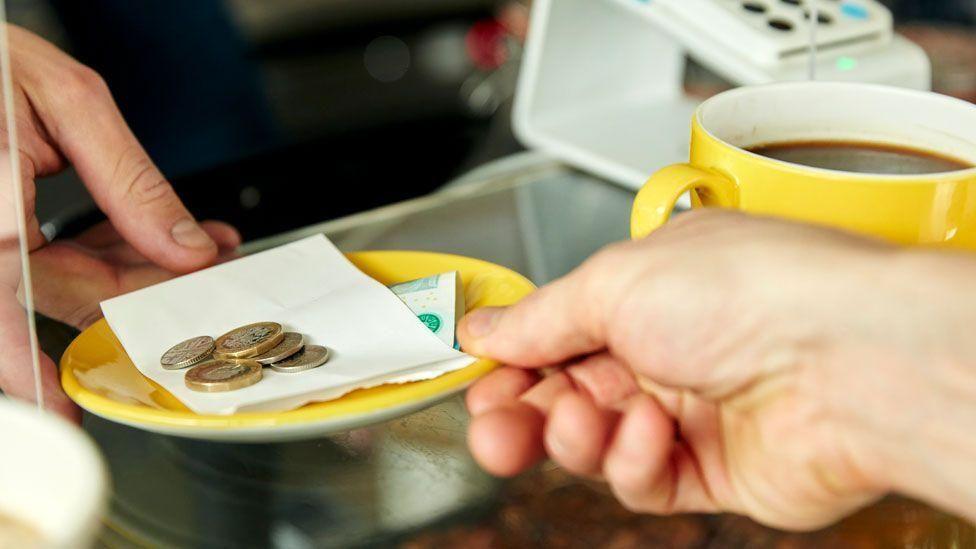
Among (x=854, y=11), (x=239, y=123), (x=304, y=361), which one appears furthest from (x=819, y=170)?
(x=239, y=123)

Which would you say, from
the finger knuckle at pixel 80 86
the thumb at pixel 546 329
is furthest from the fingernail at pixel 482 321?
the finger knuckle at pixel 80 86

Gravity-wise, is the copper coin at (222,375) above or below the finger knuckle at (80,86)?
below

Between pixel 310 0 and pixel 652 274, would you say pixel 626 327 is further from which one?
pixel 310 0

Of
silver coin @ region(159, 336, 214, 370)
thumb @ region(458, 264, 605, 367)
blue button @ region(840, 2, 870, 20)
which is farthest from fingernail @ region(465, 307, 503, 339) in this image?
blue button @ region(840, 2, 870, 20)

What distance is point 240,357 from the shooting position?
46 cm

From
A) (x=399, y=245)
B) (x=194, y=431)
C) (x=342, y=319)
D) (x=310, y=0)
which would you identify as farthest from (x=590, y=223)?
(x=310, y=0)

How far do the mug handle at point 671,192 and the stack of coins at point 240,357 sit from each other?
167 millimetres

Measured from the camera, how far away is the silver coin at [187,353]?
0.46 meters

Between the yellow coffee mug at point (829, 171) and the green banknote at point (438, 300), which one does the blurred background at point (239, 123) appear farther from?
the yellow coffee mug at point (829, 171)

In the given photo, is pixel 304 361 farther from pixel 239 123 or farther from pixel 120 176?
pixel 239 123

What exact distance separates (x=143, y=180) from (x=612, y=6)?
0.45 m

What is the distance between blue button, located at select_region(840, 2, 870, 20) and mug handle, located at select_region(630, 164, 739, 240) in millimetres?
358

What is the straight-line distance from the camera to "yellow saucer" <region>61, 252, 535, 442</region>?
0.39 meters

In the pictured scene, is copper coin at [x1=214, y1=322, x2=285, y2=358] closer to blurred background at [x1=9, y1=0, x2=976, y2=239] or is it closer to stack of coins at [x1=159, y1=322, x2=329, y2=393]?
stack of coins at [x1=159, y1=322, x2=329, y2=393]
